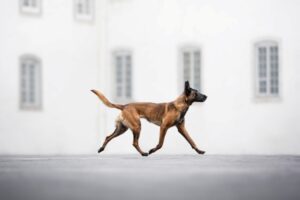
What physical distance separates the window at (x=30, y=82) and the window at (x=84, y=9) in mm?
2308

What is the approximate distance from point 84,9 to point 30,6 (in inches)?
85.0

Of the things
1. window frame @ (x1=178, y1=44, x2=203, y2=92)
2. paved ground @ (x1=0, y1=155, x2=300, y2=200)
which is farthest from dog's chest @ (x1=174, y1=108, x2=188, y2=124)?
window frame @ (x1=178, y1=44, x2=203, y2=92)

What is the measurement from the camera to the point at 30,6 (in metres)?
27.8

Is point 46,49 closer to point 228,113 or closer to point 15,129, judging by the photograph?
point 15,129

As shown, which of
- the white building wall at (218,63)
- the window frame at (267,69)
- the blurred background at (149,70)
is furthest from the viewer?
the blurred background at (149,70)

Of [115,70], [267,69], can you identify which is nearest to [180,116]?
[267,69]

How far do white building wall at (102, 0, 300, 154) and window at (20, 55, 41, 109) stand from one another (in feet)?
8.45

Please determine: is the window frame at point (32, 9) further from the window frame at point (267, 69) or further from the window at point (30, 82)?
the window frame at point (267, 69)

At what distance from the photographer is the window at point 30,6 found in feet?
90.1

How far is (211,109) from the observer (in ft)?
86.2

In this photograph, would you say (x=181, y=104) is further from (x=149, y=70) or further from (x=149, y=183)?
(x=149, y=70)

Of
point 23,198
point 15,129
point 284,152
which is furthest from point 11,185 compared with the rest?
point 15,129

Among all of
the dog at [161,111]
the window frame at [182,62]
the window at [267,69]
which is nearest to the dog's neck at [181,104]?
the dog at [161,111]

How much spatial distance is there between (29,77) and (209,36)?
613 centimetres
